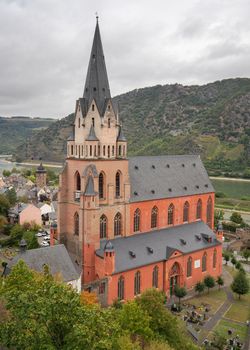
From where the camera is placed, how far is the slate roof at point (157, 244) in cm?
4728

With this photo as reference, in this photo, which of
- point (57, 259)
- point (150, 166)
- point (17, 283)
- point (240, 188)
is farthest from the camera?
point (240, 188)

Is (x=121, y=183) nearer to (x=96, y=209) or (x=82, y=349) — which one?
(x=96, y=209)

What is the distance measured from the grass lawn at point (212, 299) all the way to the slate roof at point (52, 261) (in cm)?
1744

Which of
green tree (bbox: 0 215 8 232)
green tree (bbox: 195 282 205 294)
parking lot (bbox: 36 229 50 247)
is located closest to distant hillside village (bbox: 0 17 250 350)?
green tree (bbox: 195 282 205 294)

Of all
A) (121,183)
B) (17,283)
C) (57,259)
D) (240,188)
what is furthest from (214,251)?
(240,188)

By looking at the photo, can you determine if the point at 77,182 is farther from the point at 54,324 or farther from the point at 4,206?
the point at 4,206

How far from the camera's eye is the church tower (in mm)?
46719

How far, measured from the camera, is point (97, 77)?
48125 millimetres

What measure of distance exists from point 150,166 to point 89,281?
1973 cm

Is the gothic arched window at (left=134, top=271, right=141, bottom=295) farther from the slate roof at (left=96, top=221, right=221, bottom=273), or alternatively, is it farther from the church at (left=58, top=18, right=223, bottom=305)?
the slate roof at (left=96, top=221, right=221, bottom=273)

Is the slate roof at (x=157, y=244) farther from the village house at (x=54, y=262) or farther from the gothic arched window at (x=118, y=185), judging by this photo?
the gothic arched window at (x=118, y=185)

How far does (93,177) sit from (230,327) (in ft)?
78.5

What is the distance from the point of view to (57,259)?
4434 cm

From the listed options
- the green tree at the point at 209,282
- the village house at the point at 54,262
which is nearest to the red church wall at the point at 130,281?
the village house at the point at 54,262
